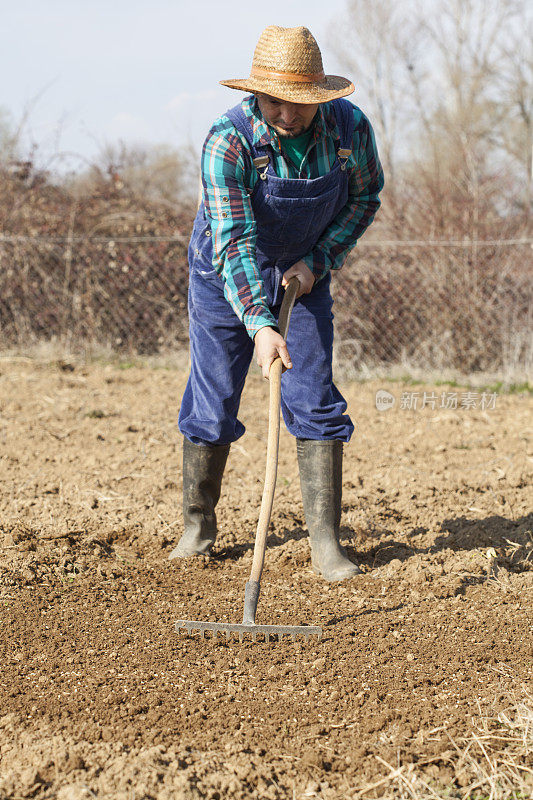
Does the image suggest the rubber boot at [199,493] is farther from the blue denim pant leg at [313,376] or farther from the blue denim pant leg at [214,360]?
the blue denim pant leg at [313,376]

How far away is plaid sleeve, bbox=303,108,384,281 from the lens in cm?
307

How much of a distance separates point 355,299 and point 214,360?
4.97 m

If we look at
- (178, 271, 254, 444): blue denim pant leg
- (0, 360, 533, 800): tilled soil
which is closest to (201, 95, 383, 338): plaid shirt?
(178, 271, 254, 444): blue denim pant leg

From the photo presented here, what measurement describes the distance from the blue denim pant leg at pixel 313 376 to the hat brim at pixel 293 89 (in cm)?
79

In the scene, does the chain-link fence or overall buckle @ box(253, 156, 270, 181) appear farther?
the chain-link fence

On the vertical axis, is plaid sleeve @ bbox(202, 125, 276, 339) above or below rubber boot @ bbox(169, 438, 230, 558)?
above

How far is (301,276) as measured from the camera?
3.04 metres

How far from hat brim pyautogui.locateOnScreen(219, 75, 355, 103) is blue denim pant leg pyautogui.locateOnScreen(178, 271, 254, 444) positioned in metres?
0.72

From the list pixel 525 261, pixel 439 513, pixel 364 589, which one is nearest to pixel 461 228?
pixel 525 261

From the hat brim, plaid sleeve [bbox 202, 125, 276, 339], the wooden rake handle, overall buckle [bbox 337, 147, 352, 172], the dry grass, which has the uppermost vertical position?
the hat brim

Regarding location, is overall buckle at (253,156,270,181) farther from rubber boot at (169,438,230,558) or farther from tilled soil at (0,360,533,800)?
tilled soil at (0,360,533,800)

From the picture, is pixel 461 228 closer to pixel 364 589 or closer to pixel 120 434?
pixel 120 434

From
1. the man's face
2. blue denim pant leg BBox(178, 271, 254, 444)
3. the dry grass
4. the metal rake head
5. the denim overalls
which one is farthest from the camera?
blue denim pant leg BBox(178, 271, 254, 444)
